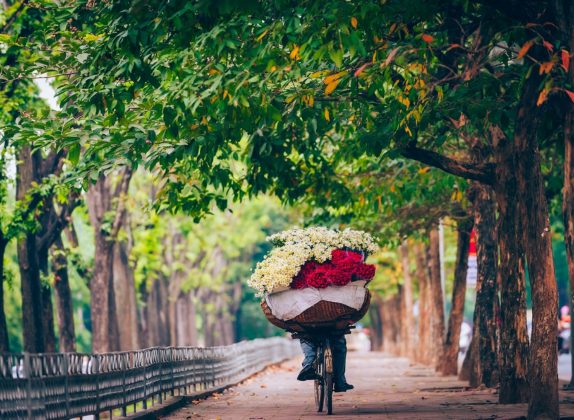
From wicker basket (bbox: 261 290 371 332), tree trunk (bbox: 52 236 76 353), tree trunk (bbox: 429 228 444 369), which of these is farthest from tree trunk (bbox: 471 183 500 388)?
tree trunk (bbox: 52 236 76 353)

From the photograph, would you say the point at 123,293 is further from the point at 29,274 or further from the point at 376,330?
the point at 376,330

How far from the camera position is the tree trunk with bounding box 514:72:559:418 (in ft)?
44.8

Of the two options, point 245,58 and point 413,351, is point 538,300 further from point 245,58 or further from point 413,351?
point 413,351

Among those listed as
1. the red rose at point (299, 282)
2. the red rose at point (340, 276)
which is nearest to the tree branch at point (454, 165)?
the red rose at point (340, 276)

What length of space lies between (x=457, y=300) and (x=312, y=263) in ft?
44.7

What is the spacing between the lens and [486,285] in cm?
2200

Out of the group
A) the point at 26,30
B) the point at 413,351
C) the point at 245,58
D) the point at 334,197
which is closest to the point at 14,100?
Answer: the point at 26,30

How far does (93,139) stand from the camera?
16156 millimetres

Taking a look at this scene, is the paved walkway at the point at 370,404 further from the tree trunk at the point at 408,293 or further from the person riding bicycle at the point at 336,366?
the tree trunk at the point at 408,293

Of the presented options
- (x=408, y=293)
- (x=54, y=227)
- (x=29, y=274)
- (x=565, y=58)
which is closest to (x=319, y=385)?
(x=565, y=58)

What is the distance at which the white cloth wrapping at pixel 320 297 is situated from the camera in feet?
49.2

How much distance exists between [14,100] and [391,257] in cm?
3076

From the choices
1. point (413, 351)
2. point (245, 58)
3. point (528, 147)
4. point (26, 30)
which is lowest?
point (413, 351)

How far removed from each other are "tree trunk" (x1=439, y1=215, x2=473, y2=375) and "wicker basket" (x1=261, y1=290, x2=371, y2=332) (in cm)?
1168
